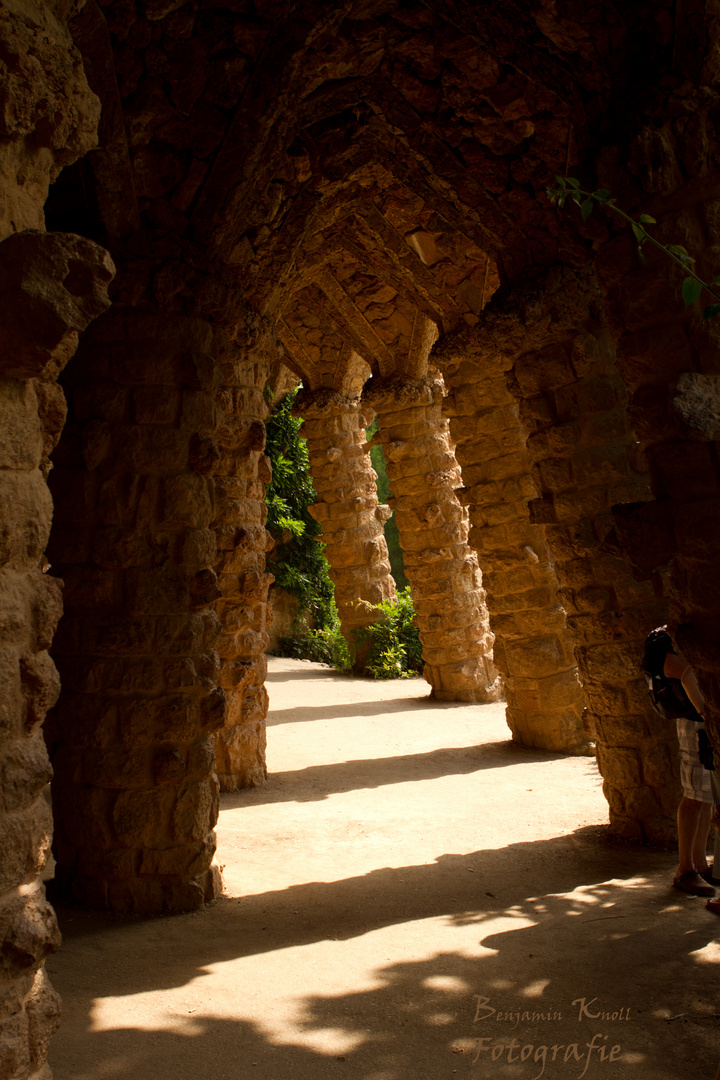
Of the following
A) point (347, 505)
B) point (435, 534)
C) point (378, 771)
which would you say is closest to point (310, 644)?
point (347, 505)

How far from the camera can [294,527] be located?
52.0ft

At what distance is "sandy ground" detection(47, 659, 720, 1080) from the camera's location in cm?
258

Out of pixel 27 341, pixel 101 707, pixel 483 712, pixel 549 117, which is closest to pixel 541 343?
pixel 549 117

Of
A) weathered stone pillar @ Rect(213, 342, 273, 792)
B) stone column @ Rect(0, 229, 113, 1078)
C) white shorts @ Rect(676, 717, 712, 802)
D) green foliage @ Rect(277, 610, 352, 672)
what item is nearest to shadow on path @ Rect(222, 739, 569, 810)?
weathered stone pillar @ Rect(213, 342, 273, 792)

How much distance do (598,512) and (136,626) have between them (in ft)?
8.63

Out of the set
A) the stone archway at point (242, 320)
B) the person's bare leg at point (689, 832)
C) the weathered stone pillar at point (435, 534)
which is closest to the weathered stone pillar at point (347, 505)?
the weathered stone pillar at point (435, 534)

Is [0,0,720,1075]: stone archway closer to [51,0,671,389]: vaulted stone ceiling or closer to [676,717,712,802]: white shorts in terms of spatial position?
[51,0,671,389]: vaulted stone ceiling

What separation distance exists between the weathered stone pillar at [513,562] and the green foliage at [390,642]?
4800 mm

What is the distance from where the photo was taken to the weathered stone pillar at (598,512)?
455 centimetres

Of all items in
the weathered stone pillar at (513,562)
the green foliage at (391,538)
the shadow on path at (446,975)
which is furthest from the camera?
the green foliage at (391,538)

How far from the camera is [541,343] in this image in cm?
475

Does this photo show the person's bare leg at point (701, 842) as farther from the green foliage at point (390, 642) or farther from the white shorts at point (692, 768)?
the green foliage at point (390, 642)

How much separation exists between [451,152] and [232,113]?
1.32 metres

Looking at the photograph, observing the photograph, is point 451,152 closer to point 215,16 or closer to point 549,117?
point 549,117
